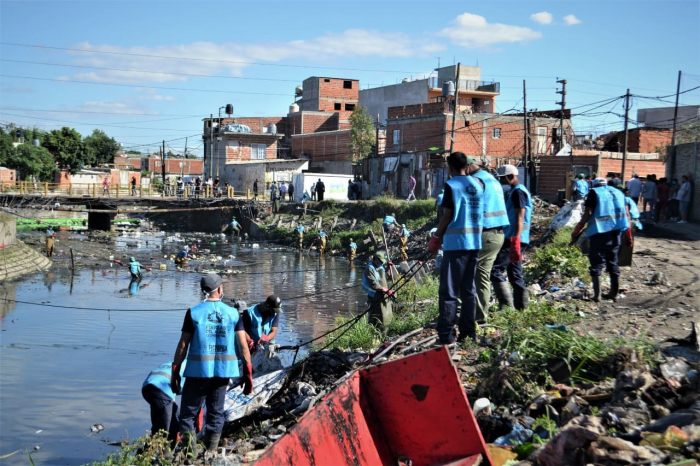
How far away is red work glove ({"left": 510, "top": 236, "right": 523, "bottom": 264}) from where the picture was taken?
650cm

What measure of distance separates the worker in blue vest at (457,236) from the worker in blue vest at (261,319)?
2124 millimetres

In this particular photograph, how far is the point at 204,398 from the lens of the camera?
5.15m

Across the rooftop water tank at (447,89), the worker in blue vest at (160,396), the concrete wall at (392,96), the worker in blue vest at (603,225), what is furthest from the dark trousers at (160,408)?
the concrete wall at (392,96)

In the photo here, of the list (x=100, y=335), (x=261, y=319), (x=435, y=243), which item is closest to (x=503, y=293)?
(x=435, y=243)

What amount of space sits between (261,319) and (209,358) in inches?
86.8

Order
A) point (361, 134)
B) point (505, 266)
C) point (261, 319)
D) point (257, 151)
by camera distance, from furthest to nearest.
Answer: point (257, 151), point (361, 134), point (261, 319), point (505, 266)

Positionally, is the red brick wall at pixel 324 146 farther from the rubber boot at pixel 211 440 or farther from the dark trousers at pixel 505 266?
the rubber boot at pixel 211 440

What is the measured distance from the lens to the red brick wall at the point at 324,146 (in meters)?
53.9

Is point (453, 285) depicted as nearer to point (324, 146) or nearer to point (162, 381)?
point (162, 381)

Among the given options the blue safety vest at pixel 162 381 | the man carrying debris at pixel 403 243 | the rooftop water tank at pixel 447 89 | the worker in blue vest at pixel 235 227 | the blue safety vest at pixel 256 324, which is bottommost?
the worker in blue vest at pixel 235 227

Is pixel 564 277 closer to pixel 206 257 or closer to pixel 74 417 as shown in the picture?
pixel 74 417

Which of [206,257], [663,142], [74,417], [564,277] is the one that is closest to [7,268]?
[206,257]

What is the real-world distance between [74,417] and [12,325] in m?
7.39

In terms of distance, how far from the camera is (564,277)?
10234 mm
